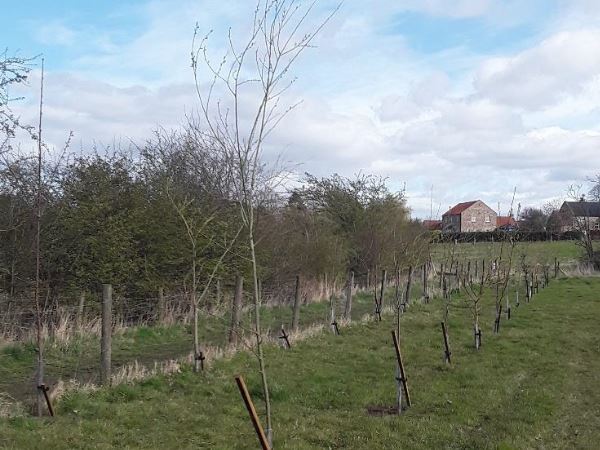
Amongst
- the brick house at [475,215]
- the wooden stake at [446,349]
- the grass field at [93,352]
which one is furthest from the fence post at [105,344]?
the brick house at [475,215]

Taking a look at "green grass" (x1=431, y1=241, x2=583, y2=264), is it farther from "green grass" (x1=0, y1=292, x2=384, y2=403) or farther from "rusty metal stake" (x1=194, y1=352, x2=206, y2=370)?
"rusty metal stake" (x1=194, y1=352, x2=206, y2=370)

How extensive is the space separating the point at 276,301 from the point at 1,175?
9.32 metres

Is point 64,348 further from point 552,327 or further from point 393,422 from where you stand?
point 552,327

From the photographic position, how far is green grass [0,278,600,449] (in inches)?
225

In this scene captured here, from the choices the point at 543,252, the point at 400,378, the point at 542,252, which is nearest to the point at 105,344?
the point at 400,378

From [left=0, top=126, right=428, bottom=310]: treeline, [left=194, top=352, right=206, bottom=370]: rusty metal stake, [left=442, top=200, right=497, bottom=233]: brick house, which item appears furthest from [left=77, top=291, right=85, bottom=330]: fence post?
[left=442, top=200, right=497, bottom=233]: brick house

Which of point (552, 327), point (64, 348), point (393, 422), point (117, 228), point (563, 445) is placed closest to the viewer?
point (563, 445)

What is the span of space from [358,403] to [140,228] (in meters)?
7.86

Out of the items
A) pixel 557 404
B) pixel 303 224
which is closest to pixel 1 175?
pixel 557 404

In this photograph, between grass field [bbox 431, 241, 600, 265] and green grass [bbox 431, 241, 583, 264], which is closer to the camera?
grass field [bbox 431, 241, 600, 265]

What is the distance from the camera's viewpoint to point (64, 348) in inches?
400

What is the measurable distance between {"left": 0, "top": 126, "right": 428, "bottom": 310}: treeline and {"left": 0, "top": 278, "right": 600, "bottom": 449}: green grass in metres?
2.20

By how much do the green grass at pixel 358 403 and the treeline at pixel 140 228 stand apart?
220 centimetres

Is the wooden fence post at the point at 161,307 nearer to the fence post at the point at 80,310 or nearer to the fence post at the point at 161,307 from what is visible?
the fence post at the point at 161,307
